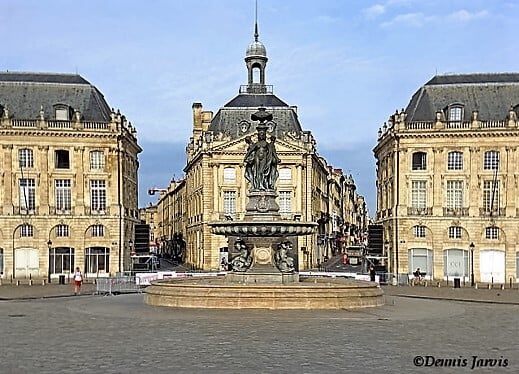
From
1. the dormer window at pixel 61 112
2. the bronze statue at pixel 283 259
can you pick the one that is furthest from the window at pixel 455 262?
the bronze statue at pixel 283 259

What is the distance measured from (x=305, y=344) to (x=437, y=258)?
4286cm

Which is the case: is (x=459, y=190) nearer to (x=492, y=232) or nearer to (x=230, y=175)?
(x=492, y=232)

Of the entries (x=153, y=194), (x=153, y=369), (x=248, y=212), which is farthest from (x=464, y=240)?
(x=153, y=194)

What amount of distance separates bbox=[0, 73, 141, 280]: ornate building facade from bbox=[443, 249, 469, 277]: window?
23976mm

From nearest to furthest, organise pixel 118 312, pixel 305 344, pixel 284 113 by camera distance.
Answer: pixel 305 344, pixel 118 312, pixel 284 113

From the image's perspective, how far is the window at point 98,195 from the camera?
59.5 metres

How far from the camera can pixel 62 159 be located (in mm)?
59031

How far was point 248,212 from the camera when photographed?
91.6 feet

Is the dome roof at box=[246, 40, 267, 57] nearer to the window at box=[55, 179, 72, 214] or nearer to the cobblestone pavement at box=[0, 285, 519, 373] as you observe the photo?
the window at box=[55, 179, 72, 214]

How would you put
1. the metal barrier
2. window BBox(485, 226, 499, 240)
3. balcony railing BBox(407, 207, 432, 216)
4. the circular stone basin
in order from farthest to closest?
balcony railing BBox(407, 207, 432, 216) < window BBox(485, 226, 499, 240) < the metal barrier < the circular stone basin

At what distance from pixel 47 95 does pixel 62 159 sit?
5.23 m

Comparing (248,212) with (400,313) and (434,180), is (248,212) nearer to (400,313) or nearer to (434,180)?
(400,313)

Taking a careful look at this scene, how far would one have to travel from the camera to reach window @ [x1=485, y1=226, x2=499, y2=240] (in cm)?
5694

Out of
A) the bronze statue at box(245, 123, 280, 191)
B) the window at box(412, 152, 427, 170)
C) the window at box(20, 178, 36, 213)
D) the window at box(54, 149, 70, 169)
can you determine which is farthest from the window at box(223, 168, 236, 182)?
the bronze statue at box(245, 123, 280, 191)
